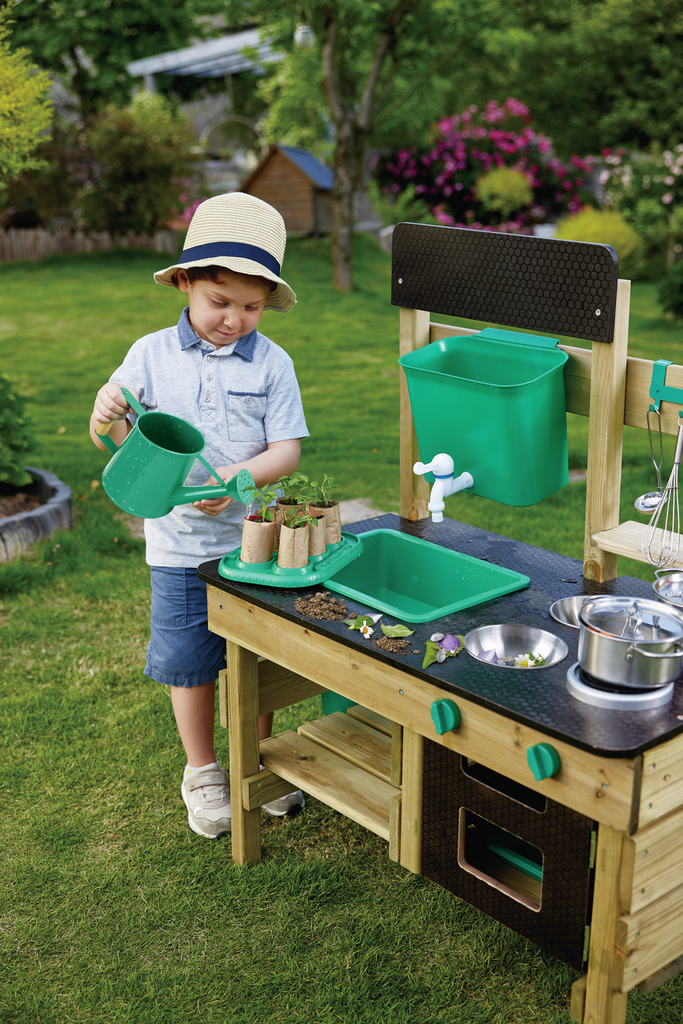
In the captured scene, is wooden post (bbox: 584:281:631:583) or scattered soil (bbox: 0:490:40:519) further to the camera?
scattered soil (bbox: 0:490:40:519)

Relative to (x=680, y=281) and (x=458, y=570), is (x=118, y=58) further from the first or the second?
(x=458, y=570)

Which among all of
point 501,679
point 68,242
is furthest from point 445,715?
point 68,242

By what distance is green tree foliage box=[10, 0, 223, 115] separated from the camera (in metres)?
18.6

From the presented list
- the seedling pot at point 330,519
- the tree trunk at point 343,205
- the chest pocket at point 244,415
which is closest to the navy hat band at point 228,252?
the chest pocket at point 244,415

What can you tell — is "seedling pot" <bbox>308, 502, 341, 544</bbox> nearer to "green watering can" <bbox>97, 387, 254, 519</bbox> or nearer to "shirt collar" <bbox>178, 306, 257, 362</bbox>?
"green watering can" <bbox>97, 387, 254, 519</bbox>

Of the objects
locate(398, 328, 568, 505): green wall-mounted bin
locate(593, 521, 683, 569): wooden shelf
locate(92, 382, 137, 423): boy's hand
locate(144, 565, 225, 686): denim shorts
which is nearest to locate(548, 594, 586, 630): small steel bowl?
locate(593, 521, 683, 569): wooden shelf

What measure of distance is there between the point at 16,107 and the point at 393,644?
11.5 ft

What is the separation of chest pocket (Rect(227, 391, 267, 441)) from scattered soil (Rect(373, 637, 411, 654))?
79 centimetres

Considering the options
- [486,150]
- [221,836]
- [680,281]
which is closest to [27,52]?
[221,836]

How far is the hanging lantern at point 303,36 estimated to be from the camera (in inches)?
396

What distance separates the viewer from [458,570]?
236cm

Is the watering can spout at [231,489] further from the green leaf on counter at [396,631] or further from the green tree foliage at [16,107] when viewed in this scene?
the green tree foliage at [16,107]

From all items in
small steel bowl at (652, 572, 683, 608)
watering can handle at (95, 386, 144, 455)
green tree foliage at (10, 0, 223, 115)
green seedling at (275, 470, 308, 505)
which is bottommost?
small steel bowl at (652, 572, 683, 608)

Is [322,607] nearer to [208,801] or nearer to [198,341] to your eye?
[198,341]
